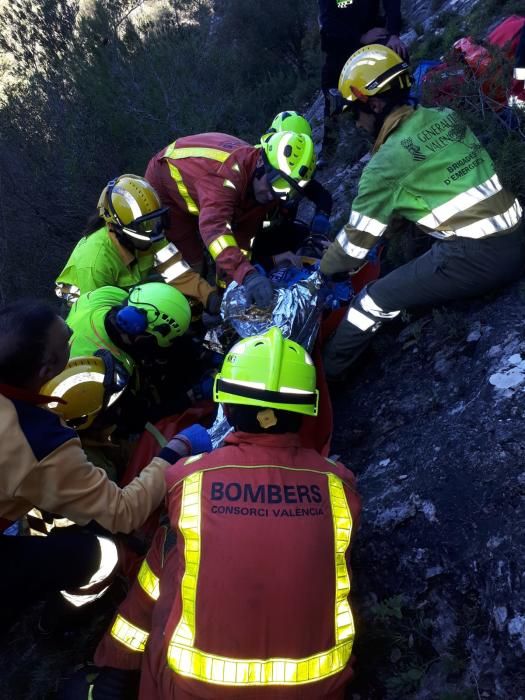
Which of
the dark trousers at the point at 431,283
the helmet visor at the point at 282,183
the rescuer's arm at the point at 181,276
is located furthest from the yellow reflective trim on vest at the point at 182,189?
the dark trousers at the point at 431,283

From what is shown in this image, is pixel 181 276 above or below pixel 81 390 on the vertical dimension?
below

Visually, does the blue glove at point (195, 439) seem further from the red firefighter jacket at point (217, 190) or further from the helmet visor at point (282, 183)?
the helmet visor at point (282, 183)

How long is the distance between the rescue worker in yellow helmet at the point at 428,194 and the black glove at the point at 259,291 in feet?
1.60

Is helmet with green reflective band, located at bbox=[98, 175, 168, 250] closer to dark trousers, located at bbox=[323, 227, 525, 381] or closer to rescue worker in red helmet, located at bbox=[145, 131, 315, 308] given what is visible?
rescue worker in red helmet, located at bbox=[145, 131, 315, 308]

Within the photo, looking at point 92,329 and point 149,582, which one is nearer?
point 149,582

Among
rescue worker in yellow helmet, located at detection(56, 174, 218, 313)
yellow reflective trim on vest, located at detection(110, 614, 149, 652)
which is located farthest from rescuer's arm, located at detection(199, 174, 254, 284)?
yellow reflective trim on vest, located at detection(110, 614, 149, 652)

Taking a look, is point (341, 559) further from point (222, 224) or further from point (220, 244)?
point (222, 224)

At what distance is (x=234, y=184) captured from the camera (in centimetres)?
376

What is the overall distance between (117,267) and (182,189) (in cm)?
76

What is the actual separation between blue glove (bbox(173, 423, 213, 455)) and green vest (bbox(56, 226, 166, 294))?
1.66 meters

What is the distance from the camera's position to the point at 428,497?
242 cm

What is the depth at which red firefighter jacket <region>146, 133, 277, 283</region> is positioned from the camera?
143 inches

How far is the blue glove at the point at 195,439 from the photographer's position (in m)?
2.54

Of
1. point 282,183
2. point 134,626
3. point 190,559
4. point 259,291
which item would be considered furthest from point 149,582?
point 282,183
